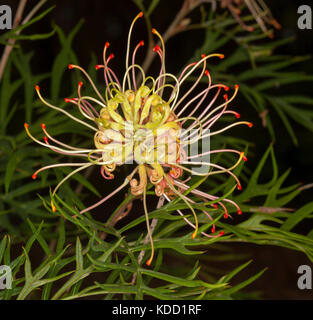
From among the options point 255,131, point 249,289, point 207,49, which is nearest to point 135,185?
point 207,49

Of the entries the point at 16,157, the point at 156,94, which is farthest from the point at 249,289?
the point at 156,94

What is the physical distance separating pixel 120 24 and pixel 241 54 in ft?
3.30

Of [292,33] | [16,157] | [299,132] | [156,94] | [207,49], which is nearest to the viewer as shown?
[156,94]

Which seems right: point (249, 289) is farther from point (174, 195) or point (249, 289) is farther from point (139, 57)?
point (174, 195)

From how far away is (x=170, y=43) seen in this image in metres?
1.57

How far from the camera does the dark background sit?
1531 mm

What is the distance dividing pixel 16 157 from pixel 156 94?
19 centimetres

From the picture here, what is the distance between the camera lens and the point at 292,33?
60.1 inches

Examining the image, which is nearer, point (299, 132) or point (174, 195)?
point (174, 195)

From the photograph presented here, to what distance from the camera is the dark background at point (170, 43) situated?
5.02 ft

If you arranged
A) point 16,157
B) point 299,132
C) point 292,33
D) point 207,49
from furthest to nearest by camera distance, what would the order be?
point 299,132 → point 292,33 → point 207,49 → point 16,157

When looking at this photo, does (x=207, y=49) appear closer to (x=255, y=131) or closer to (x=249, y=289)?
(x=255, y=131)
